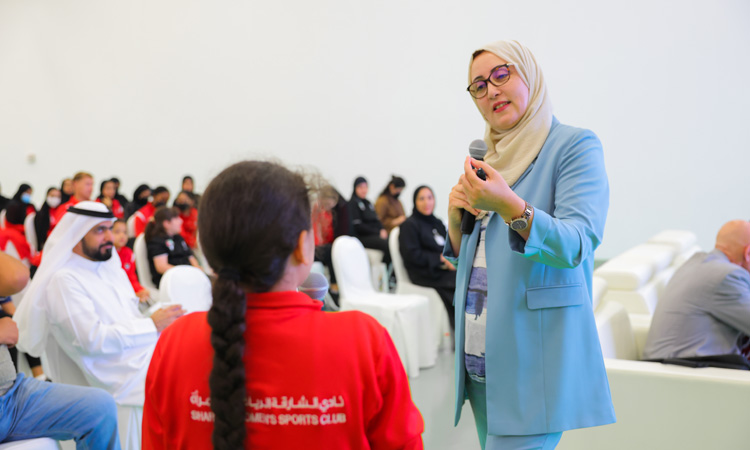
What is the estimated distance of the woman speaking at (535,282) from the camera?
1.32 meters

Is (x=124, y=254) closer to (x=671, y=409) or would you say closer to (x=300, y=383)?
(x=671, y=409)

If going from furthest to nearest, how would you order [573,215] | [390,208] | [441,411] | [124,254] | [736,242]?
[390,208] → [124,254] → [441,411] → [736,242] → [573,215]

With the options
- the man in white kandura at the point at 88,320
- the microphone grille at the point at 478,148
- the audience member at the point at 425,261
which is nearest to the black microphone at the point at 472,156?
the microphone grille at the point at 478,148

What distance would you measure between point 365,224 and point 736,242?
183 inches

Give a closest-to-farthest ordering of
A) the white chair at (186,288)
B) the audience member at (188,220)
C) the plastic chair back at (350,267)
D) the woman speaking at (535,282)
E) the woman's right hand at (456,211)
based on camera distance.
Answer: the woman speaking at (535,282), the woman's right hand at (456,211), the white chair at (186,288), the plastic chair back at (350,267), the audience member at (188,220)

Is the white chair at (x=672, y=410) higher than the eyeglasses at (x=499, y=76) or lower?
lower

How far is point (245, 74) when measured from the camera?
422 inches

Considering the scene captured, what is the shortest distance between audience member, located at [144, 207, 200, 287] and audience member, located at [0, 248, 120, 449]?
267 centimetres

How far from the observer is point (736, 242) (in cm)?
281

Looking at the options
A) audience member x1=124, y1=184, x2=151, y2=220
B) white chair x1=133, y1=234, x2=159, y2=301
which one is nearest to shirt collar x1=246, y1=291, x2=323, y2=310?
white chair x1=133, y1=234, x2=159, y2=301

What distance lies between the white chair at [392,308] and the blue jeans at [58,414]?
7.02ft

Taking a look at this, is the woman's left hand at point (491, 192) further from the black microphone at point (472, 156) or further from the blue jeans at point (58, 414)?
the blue jeans at point (58, 414)

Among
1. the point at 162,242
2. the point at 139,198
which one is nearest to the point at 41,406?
the point at 162,242

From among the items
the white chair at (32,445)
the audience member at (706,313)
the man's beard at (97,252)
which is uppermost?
the man's beard at (97,252)
